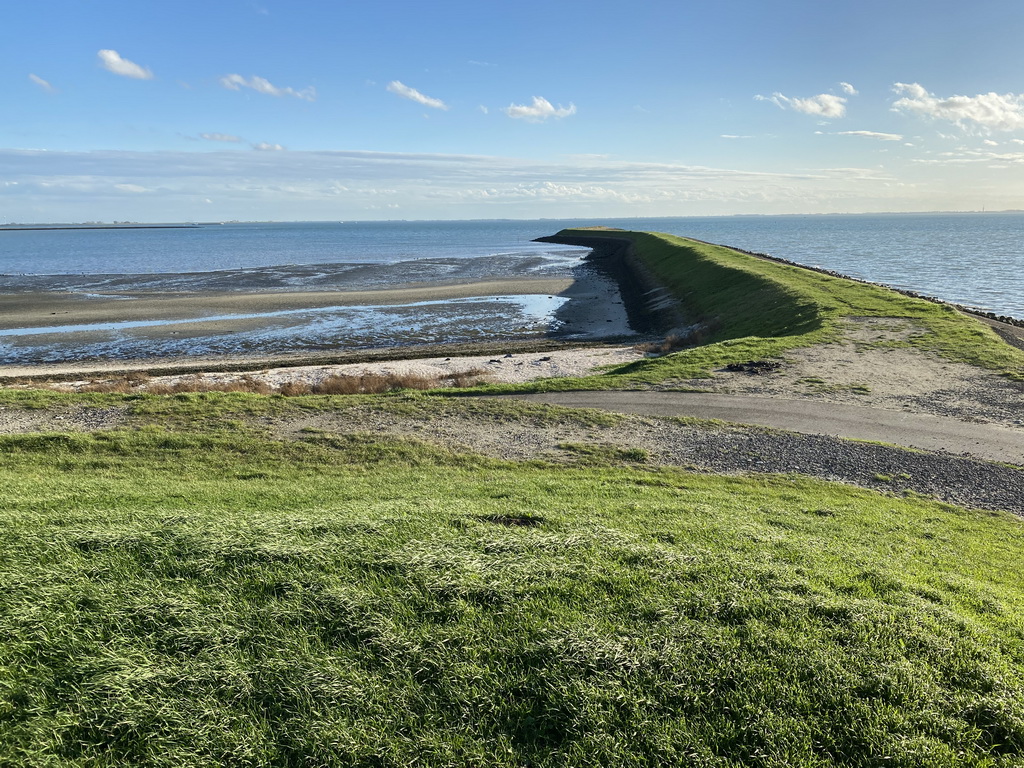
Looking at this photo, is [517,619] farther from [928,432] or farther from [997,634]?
[928,432]

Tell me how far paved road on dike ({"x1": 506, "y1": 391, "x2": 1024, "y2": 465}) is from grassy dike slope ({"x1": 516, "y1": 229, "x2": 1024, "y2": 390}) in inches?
84.0

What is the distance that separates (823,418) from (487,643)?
55.2 feet

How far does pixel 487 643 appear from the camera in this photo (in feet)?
18.1

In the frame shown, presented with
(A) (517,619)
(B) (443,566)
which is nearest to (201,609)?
(B) (443,566)

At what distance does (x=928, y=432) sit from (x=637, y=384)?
9438 mm

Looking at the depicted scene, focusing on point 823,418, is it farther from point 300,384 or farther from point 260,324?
point 260,324

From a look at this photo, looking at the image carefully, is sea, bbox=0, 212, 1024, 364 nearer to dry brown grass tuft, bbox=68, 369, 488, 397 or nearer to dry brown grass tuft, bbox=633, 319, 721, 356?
dry brown grass tuft, bbox=68, 369, 488, 397

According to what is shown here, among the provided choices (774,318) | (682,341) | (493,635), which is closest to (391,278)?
(682,341)

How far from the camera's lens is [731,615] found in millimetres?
6121

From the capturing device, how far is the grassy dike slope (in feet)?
82.3

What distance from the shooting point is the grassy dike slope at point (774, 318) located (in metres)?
25.1

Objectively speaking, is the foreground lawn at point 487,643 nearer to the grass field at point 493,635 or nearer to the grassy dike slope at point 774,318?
the grass field at point 493,635


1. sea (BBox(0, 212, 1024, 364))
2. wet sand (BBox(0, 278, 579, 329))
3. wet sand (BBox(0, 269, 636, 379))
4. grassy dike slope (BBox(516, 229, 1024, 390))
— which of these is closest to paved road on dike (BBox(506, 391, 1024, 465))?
grassy dike slope (BBox(516, 229, 1024, 390))

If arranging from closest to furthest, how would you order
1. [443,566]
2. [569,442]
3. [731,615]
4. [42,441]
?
[731,615]
[443,566]
[42,441]
[569,442]
